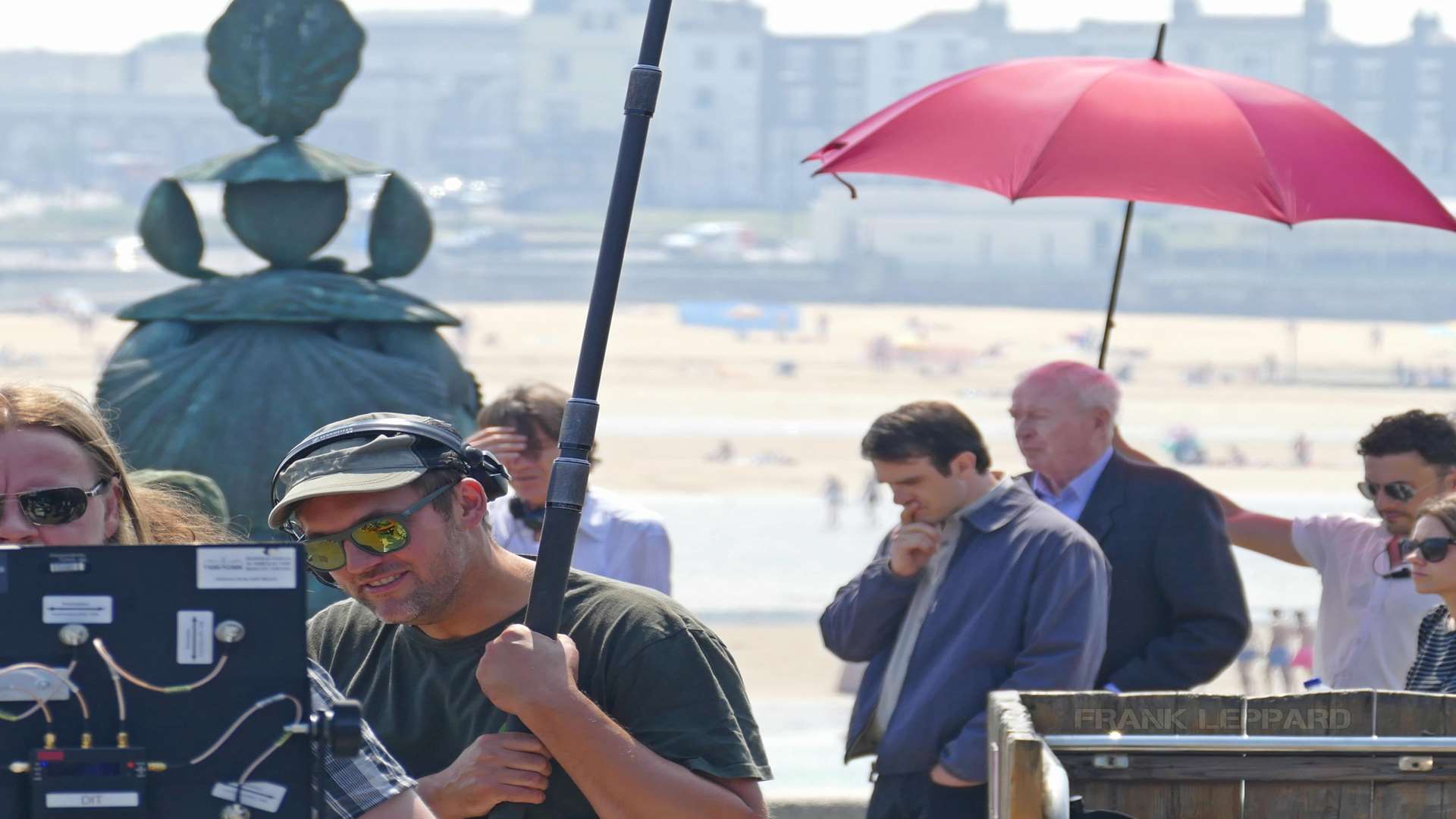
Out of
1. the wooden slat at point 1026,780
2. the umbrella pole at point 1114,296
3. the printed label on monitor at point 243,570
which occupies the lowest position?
the wooden slat at point 1026,780

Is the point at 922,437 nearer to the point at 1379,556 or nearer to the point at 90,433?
the point at 1379,556

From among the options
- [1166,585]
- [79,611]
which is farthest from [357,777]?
[1166,585]

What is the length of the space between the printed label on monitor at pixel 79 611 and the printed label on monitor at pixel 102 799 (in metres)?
0.13

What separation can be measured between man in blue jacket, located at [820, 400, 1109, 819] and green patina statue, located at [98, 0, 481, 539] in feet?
4.96

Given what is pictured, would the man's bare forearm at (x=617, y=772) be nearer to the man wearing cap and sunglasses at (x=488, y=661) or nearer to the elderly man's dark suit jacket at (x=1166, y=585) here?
the man wearing cap and sunglasses at (x=488, y=661)

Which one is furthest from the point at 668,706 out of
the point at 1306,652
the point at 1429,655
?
the point at 1306,652

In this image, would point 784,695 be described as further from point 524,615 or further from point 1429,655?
point 524,615

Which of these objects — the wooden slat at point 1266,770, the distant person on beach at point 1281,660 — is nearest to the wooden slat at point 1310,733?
the wooden slat at point 1266,770

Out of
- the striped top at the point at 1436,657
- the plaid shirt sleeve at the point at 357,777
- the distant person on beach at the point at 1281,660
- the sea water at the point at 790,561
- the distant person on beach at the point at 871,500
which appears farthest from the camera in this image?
the distant person on beach at the point at 871,500

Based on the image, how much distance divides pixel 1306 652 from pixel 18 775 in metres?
15.4

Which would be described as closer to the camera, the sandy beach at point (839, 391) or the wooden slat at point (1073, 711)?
the wooden slat at point (1073, 711)

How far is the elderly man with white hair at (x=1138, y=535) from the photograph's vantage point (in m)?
3.94

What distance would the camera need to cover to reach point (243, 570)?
5.50ft

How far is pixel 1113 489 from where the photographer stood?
4.12m
